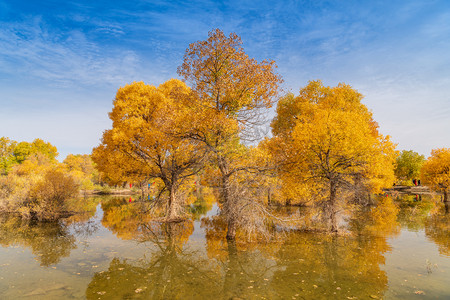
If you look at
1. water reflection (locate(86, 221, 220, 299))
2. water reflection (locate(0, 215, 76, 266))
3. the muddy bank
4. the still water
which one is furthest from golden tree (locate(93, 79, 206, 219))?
the muddy bank

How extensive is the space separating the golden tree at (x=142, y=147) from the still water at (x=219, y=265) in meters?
5.61

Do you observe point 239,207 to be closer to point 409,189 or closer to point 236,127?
point 236,127

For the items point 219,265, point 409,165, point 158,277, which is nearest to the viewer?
point 158,277

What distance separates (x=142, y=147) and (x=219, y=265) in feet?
45.7

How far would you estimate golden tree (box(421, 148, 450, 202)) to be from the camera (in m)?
33.4

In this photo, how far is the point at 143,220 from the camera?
22719 millimetres

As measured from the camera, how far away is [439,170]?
34594mm

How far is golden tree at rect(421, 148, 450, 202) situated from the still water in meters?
21.6

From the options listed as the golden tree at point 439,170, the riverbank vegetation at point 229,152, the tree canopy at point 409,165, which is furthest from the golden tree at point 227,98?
the tree canopy at point 409,165

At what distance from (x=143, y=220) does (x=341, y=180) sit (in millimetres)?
17573

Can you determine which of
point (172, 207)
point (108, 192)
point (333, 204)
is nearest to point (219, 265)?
point (333, 204)

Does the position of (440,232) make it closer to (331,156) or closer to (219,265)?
(331,156)

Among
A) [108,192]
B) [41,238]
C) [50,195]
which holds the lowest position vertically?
[108,192]

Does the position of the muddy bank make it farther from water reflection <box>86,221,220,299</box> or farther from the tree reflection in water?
water reflection <box>86,221,220,299</box>
